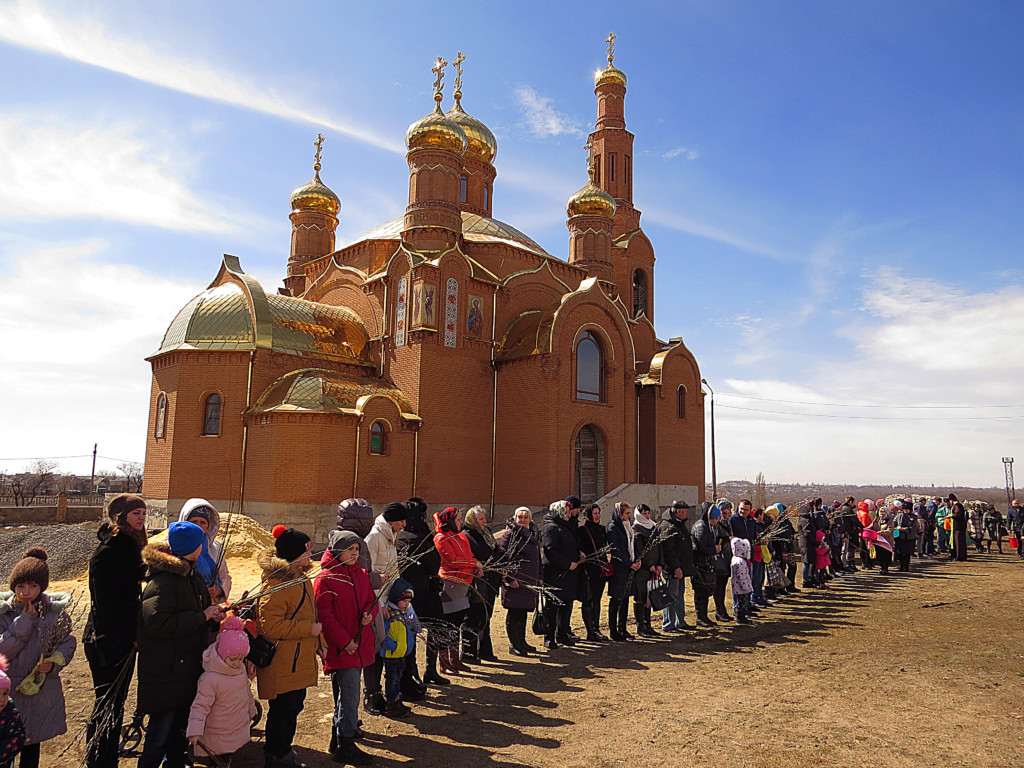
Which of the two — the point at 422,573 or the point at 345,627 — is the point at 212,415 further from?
the point at 345,627

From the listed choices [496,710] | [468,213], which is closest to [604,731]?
[496,710]

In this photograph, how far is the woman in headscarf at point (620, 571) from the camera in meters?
8.16

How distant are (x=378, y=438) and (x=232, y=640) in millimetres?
13216

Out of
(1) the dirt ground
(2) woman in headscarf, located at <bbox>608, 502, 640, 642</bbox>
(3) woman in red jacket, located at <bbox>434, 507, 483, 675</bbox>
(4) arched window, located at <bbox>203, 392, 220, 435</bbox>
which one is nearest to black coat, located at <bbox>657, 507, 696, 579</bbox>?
(2) woman in headscarf, located at <bbox>608, 502, 640, 642</bbox>

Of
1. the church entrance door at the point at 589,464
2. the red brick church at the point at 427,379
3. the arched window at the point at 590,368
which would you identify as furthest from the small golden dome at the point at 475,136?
the church entrance door at the point at 589,464

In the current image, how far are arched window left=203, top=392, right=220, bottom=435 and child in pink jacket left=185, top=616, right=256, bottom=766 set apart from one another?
1414cm

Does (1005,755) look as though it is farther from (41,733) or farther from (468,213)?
(468,213)

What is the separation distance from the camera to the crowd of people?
3693mm

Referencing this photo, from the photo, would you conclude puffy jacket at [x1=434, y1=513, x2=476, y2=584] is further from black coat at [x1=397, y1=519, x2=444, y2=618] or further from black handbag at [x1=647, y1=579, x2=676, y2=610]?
black handbag at [x1=647, y1=579, x2=676, y2=610]

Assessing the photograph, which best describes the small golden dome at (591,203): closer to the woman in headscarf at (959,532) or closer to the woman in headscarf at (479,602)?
the woman in headscarf at (959,532)

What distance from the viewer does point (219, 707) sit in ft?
12.3

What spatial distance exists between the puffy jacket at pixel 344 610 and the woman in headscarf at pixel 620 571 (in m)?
4.07

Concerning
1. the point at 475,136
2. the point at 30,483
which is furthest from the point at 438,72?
the point at 30,483

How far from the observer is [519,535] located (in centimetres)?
752
